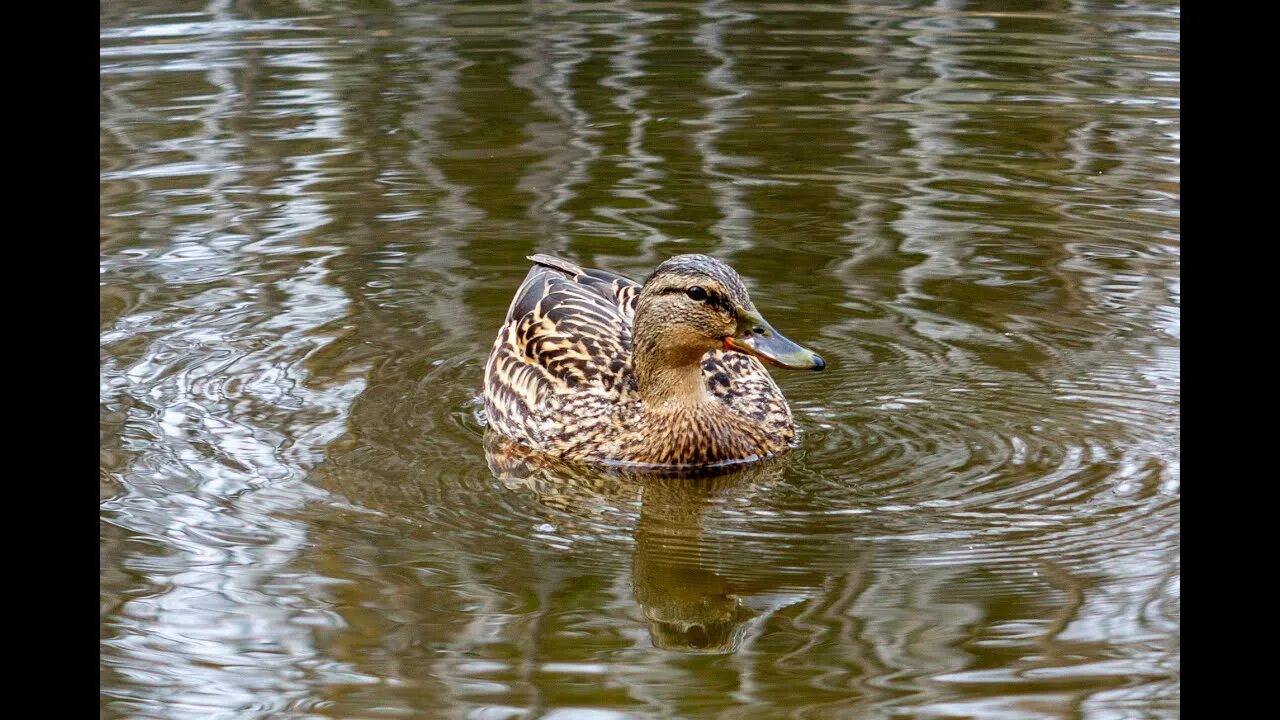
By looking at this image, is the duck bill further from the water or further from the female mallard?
the water

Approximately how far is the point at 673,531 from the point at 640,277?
109 inches

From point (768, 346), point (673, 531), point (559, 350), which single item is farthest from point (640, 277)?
point (673, 531)

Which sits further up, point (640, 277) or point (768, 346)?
point (768, 346)

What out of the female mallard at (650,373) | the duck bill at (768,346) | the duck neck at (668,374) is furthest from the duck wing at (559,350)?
the duck bill at (768,346)

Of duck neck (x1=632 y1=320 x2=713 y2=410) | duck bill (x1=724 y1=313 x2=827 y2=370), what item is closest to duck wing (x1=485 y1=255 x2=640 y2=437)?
duck neck (x1=632 y1=320 x2=713 y2=410)

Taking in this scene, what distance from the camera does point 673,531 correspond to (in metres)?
6.46

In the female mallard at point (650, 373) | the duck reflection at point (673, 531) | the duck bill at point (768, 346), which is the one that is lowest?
the duck reflection at point (673, 531)

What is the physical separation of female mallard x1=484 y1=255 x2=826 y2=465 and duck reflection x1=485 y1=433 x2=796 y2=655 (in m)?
0.10

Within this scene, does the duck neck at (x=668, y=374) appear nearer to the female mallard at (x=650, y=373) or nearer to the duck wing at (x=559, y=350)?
the female mallard at (x=650, y=373)

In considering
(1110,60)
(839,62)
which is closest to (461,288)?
(839,62)

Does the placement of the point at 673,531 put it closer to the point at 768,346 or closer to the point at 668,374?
the point at 768,346

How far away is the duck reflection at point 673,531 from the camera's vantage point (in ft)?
18.8

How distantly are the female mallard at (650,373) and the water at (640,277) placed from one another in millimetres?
210

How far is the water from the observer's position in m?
5.46
